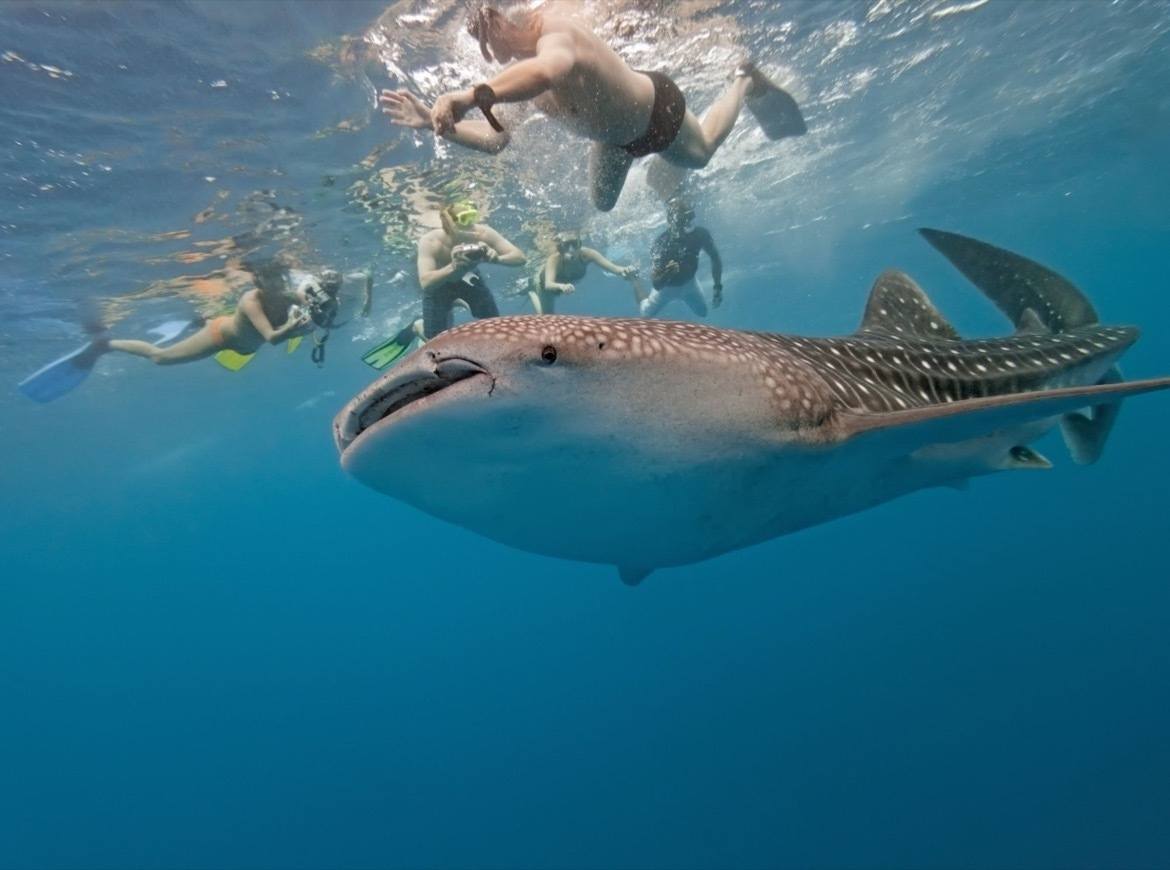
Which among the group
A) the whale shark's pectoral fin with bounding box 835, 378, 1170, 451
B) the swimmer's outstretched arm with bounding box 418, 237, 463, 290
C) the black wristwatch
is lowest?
the whale shark's pectoral fin with bounding box 835, 378, 1170, 451

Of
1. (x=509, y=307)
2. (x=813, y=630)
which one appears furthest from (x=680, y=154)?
(x=813, y=630)

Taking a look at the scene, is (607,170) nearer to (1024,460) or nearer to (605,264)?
(605,264)

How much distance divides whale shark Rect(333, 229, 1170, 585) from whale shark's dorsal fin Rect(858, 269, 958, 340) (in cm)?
131

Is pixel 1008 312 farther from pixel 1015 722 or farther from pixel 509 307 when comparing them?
pixel 509 307

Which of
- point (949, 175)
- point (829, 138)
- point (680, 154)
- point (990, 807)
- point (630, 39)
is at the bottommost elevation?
point (990, 807)

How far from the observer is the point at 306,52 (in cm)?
928

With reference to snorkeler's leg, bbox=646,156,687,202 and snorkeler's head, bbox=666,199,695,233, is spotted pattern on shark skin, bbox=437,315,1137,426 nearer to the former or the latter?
snorkeler's head, bbox=666,199,695,233

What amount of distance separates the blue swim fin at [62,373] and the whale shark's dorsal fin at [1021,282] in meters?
Answer: 14.7

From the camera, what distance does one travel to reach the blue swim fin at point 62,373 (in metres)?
12.9

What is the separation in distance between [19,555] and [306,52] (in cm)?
7908

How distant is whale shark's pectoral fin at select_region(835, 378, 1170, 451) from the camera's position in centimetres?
296

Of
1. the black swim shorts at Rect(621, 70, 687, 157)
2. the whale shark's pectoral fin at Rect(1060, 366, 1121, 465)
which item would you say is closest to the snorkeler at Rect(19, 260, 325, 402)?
the black swim shorts at Rect(621, 70, 687, 157)

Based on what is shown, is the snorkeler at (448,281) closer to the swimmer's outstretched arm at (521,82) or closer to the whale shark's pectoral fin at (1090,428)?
the swimmer's outstretched arm at (521,82)

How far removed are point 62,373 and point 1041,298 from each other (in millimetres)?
17573
